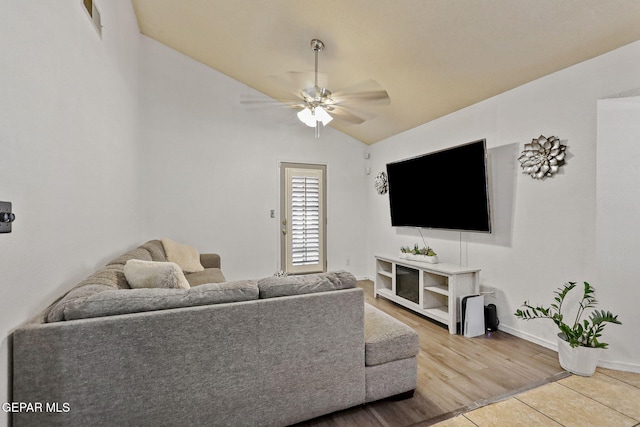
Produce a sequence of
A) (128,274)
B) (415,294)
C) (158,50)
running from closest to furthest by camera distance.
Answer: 1. (128,274)
2. (415,294)
3. (158,50)

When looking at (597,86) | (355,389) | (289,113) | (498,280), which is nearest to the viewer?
(355,389)

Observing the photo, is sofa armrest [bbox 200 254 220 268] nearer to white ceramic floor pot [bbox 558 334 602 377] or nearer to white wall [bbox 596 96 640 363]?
white ceramic floor pot [bbox 558 334 602 377]

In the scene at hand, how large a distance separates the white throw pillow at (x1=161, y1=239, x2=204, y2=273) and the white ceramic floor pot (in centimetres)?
372

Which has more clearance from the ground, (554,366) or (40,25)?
(40,25)

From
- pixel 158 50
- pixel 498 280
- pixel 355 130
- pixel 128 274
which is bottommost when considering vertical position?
pixel 498 280

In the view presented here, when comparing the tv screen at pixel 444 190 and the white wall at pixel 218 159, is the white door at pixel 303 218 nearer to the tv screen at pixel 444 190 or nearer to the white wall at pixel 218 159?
the white wall at pixel 218 159

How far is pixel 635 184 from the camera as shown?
2.11m

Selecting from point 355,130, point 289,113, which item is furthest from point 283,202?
point 355,130

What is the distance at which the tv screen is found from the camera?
2.96m

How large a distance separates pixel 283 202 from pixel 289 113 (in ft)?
4.81

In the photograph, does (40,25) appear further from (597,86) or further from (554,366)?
(554,366)

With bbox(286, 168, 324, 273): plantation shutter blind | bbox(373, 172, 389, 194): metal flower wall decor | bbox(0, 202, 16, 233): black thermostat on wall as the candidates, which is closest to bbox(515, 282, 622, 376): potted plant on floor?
bbox(373, 172, 389, 194): metal flower wall decor

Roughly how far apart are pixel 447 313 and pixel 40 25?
383cm

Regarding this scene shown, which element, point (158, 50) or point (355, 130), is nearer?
point (158, 50)
